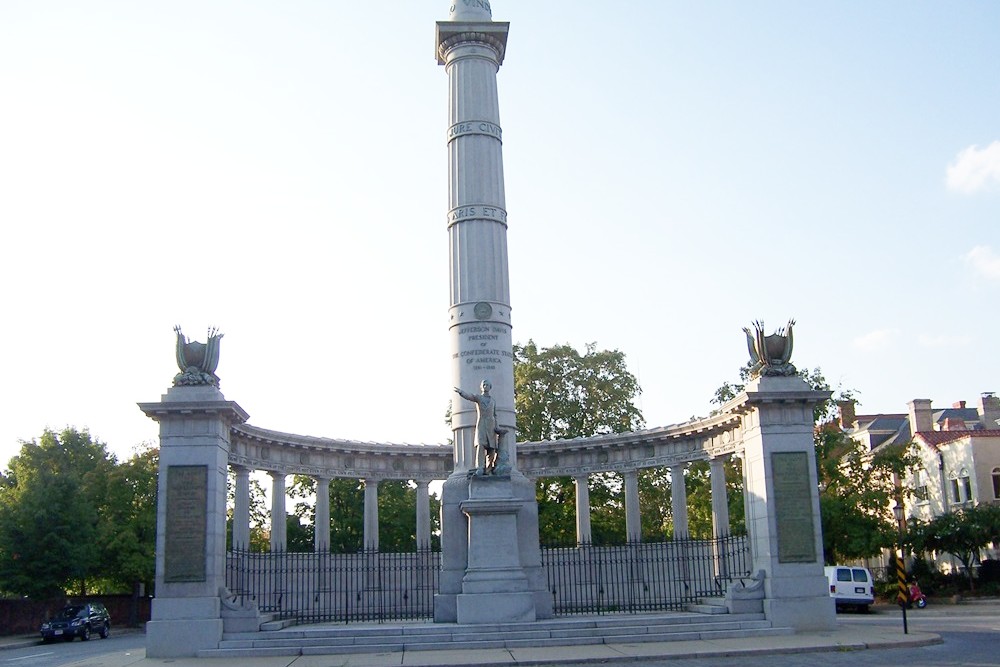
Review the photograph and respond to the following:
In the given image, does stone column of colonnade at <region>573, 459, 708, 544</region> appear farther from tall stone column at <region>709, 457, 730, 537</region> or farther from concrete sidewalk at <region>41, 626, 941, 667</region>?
concrete sidewalk at <region>41, 626, 941, 667</region>

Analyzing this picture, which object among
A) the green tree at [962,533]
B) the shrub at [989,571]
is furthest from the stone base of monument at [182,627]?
the shrub at [989,571]

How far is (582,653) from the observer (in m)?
22.5

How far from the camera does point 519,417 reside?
55.6 meters

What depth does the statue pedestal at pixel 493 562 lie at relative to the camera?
27.0 m

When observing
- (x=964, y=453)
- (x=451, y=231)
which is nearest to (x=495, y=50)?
(x=451, y=231)

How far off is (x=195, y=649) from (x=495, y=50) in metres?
20.9

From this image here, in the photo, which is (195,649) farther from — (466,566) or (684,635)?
(684,635)

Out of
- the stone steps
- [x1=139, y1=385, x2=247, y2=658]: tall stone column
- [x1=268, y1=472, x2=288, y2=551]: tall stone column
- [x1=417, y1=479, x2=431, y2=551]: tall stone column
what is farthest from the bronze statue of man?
[x1=417, y1=479, x2=431, y2=551]: tall stone column

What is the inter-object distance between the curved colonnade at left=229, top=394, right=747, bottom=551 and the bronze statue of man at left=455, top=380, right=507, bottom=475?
837cm

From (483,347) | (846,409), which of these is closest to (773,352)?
(483,347)

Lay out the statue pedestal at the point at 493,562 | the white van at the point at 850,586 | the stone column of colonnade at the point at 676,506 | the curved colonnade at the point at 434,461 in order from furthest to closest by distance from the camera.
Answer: the white van at the point at 850,586
the stone column of colonnade at the point at 676,506
the curved colonnade at the point at 434,461
the statue pedestal at the point at 493,562

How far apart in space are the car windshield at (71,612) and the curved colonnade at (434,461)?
1033 centimetres

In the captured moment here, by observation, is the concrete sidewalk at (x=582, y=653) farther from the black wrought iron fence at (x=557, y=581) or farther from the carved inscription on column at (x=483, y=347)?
the carved inscription on column at (x=483, y=347)

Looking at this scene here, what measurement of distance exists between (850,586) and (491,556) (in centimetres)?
2032
